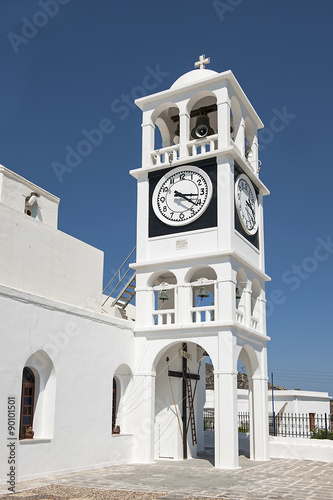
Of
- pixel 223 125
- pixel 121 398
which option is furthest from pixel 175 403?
pixel 223 125

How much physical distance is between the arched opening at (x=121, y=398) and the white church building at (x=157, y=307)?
38 mm

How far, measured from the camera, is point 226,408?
54.2ft

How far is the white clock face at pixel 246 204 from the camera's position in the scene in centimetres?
1919

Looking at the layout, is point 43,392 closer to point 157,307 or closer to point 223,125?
point 157,307

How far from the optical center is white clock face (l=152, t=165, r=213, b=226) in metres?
18.8

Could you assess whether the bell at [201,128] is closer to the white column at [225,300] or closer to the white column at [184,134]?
the white column at [184,134]

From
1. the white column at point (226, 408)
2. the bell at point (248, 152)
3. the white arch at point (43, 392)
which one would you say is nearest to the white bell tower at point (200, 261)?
the white column at point (226, 408)

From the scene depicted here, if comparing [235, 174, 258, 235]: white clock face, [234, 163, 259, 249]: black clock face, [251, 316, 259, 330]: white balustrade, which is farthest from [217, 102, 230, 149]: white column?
[251, 316, 259, 330]: white balustrade

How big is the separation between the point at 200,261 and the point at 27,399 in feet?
23.0

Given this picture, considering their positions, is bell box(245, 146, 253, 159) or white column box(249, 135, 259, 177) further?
bell box(245, 146, 253, 159)

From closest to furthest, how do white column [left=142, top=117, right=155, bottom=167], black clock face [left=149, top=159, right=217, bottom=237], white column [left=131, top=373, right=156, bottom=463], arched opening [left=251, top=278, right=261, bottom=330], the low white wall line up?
white column [left=131, top=373, right=156, bottom=463], black clock face [left=149, top=159, right=217, bottom=237], the low white wall, arched opening [left=251, top=278, right=261, bottom=330], white column [left=142, top=117, right=155, bottom=167]

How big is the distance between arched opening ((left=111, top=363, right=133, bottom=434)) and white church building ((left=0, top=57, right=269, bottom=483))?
38mm

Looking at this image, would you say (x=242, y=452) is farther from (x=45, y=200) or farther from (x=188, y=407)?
(x=45, y=200)

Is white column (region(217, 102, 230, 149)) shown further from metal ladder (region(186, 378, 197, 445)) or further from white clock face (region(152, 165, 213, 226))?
metal ladder (region(186, 378, 197, 445))
